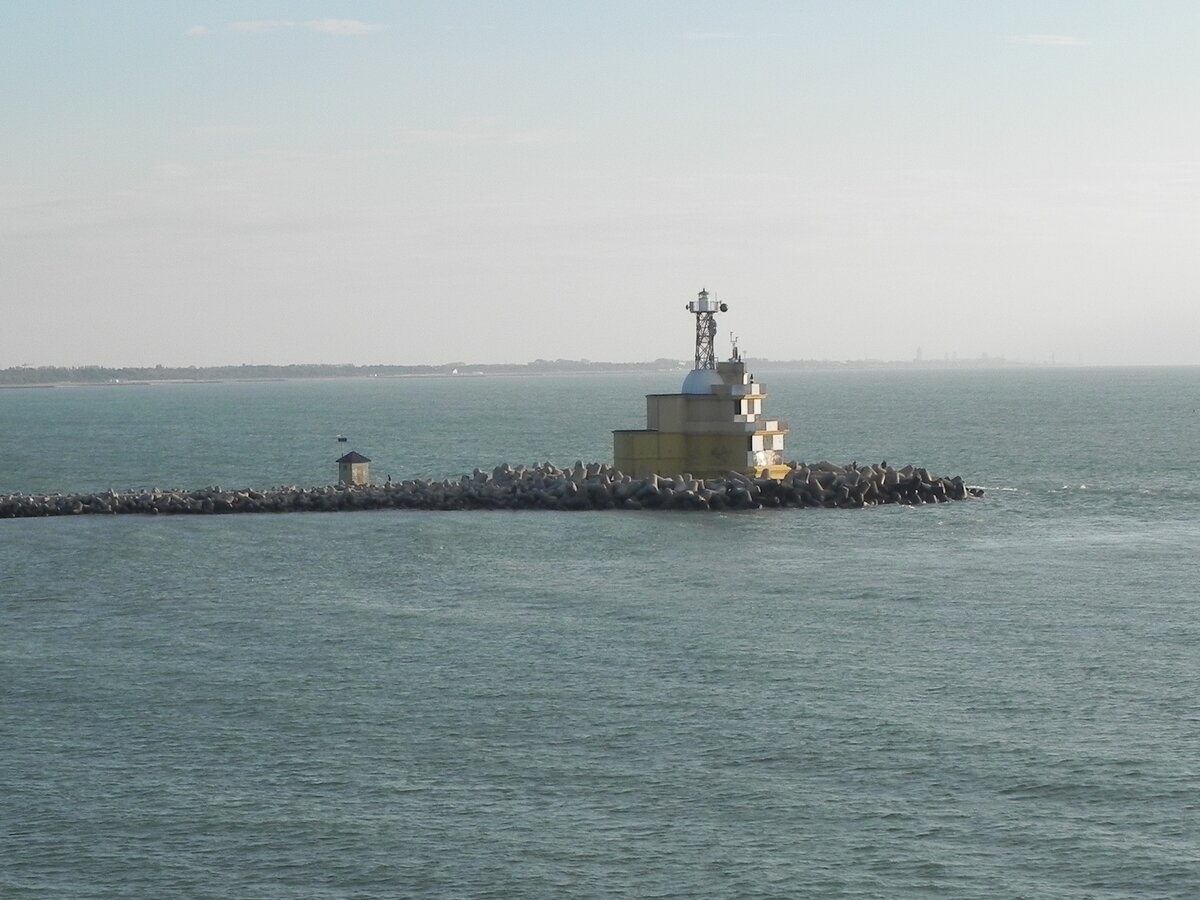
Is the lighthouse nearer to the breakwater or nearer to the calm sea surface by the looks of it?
the breakwater

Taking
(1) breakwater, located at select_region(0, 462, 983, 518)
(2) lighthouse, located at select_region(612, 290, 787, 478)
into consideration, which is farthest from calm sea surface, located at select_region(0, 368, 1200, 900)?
(2) lighthouse, located at select_region(612, 290, 787, 478)

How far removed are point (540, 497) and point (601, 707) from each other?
31853 mm

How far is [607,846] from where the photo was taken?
22.3 m

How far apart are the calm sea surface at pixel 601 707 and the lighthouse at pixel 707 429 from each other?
503cm

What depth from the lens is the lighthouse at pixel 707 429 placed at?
201 feet

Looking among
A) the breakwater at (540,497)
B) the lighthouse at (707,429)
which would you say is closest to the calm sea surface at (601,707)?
the breakwater at (540,497)

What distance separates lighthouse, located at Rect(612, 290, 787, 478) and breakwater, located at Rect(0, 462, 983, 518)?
654 mm

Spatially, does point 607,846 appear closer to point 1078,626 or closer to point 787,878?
point 787,878

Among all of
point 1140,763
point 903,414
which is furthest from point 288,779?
point 903,414

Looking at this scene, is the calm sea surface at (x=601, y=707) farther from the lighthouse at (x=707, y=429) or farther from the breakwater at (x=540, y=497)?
the lighthouse at (x=707, y=429)

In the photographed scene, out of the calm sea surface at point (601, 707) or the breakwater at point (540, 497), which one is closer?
the calm sea surface at point (601, 707)

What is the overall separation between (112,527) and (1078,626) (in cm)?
3270

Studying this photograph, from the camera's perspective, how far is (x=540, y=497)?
61125mm

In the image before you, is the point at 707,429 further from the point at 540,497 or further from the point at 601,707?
the point at 601,707
